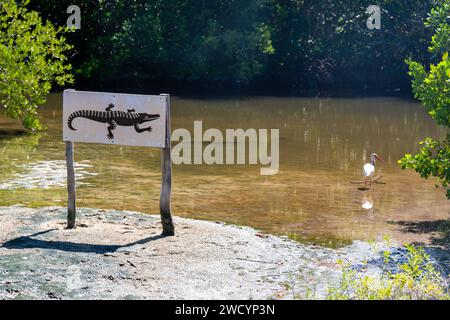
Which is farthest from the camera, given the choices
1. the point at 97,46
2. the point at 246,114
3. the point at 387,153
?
the point at 97,46

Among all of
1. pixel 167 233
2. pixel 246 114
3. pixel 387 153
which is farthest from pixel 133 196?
pixel 246 114

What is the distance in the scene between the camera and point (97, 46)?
39.8 metres

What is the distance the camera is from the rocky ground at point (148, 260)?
10273mm

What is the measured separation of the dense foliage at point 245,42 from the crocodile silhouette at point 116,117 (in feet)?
82.5

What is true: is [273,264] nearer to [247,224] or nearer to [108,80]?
[247,224]

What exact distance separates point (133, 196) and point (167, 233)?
385 cm

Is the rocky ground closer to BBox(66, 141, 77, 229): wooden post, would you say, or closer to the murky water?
BBox(66, 141, 77, 229): wooden post

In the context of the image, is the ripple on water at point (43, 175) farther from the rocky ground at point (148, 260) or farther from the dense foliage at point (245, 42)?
the dense foliage at point (245, 42)

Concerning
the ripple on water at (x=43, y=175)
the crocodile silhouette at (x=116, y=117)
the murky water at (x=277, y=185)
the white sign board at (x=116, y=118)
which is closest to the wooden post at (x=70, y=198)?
the white sign board at (x=116, y=118)

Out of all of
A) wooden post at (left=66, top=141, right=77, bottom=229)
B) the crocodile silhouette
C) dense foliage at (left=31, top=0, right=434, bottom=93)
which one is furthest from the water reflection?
dense foliage at (left=31, top=0, right=434, bottom=93)

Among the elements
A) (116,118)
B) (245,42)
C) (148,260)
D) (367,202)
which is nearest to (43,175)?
(116,118)

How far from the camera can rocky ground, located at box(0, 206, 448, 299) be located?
33.7 feet
